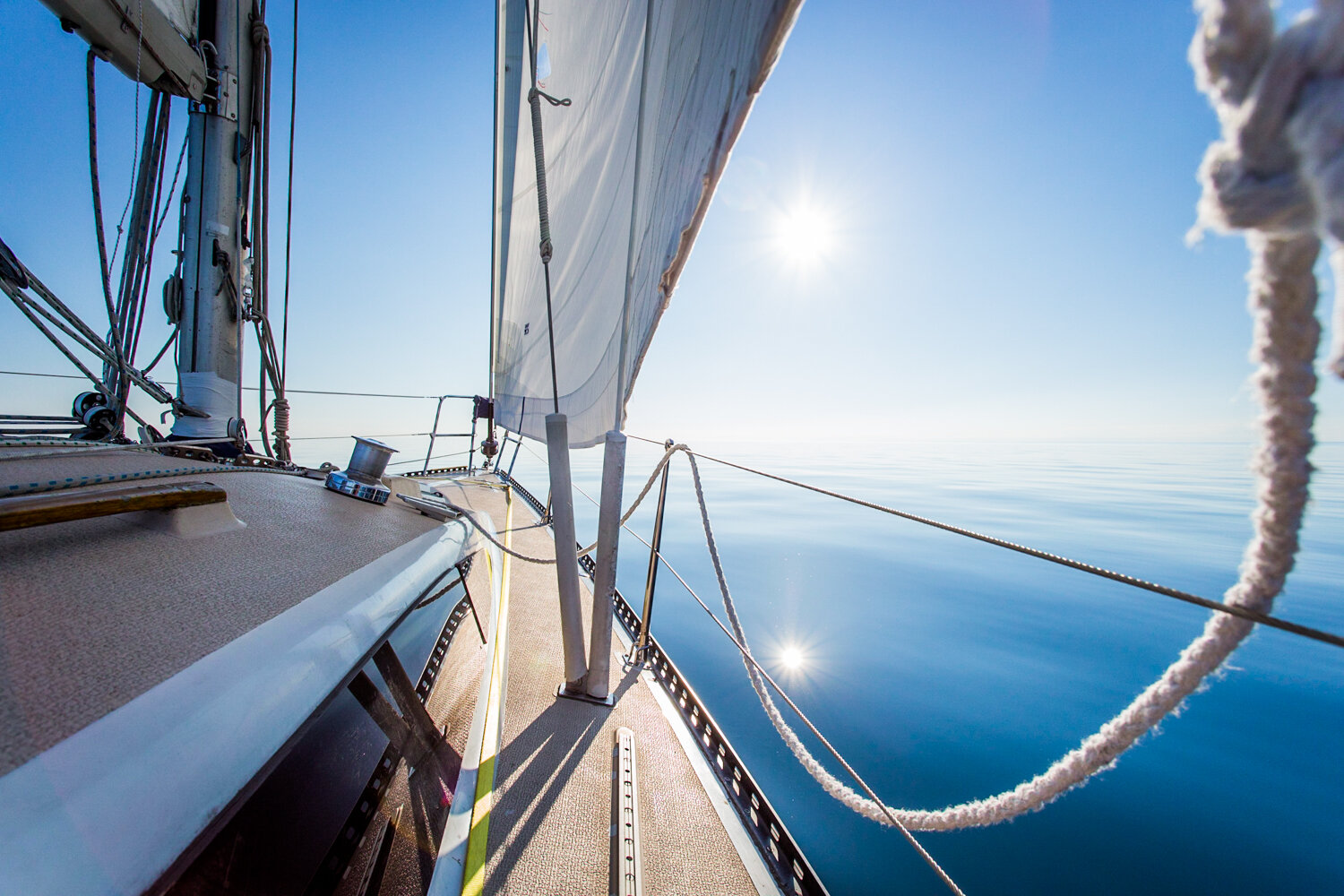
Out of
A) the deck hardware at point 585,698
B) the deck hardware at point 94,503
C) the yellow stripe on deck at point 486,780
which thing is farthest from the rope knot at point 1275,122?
the deck hardware at point 585,698

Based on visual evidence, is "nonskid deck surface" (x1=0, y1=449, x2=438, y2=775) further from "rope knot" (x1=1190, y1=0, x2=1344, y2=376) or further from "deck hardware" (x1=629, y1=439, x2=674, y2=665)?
"rope knot" (x1=1190, y1=0, x2=1344, y2=376)

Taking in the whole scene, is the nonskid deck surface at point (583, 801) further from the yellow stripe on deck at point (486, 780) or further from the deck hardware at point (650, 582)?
the deck hardware at point (650, 582)

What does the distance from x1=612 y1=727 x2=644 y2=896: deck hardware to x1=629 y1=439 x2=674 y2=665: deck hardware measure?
0.53 meters

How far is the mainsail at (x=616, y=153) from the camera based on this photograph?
969 millimetres

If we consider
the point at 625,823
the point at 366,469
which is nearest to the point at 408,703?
the point at 625,823

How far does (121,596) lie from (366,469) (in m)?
1.41

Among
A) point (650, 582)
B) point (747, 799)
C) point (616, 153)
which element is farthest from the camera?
point (650, 582)

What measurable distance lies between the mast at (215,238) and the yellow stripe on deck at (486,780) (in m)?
2.58

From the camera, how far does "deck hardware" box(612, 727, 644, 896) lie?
1.32 metres

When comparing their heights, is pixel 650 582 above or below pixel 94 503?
below

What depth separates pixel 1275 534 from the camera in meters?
0.50

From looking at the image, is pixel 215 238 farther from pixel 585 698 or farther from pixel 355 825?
pixel 585 698

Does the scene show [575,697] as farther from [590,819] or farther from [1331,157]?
[1331,157]

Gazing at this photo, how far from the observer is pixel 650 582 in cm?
218
